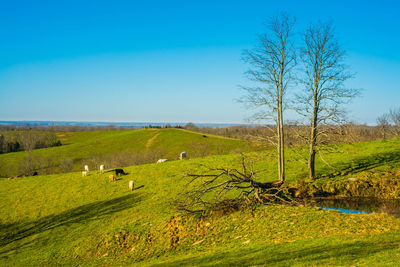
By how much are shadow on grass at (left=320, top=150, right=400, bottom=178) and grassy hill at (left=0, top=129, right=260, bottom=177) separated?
45261mm

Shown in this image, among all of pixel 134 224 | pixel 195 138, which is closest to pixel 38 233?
pixel 134 224

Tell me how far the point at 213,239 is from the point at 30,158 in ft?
306

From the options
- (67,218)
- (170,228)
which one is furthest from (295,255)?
(67,218)

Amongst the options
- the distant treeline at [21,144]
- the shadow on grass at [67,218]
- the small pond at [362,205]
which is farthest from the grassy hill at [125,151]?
the small pond at [362,205]

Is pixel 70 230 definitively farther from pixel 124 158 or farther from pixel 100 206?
pixel 124 158

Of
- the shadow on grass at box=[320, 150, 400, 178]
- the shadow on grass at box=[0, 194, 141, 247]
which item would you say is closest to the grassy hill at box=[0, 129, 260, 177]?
the shadow on grass at box=[320, 150, 400, 178]

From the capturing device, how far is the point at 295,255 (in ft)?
27.3

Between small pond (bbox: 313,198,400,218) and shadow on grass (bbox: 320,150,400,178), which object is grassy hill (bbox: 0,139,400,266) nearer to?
A: shadow on grass (bbox: 320,150,400,178)

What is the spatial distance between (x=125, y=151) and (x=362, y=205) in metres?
91.7

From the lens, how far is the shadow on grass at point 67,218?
20161 millimetres

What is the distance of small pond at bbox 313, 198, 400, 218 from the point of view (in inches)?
608

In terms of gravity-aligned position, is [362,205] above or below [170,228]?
above

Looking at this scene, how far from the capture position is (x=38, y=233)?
19.7 meters

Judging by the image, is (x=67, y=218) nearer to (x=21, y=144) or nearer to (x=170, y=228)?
(x=170, y=228)
